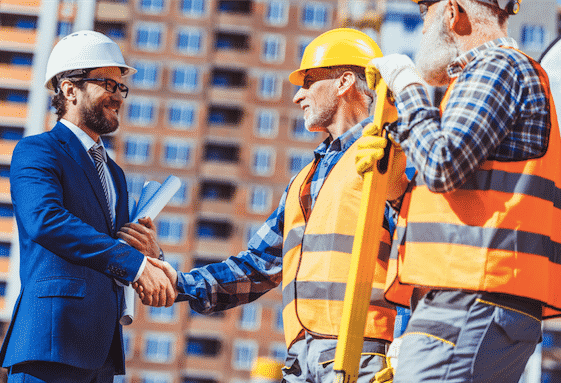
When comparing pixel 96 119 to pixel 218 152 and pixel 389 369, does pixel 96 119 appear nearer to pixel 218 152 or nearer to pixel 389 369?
pixel 389 369

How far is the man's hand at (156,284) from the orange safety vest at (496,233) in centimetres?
171

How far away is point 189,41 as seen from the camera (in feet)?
170

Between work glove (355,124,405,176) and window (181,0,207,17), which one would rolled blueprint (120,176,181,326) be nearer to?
work glove (355,124,405,176)

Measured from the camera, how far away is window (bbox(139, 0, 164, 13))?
52031mm

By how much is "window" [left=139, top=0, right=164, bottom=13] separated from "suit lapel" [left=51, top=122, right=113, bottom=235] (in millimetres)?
50110

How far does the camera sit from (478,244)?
7.84 ft

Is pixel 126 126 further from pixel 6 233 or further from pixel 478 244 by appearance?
pixel 478 244

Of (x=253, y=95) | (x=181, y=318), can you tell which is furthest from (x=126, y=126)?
(x=181, y=318)

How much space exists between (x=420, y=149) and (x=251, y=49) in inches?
1999

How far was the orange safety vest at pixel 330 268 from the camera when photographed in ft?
10.7

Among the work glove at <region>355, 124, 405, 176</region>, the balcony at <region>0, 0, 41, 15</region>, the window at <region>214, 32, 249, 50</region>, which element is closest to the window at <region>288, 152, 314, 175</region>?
the window at <region>214, 32, 249, 50</region>

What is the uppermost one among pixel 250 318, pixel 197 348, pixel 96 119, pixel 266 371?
pixel 96 119

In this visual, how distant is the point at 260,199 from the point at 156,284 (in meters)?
45.8

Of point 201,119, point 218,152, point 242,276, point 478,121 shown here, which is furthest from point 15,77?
point 478,121
